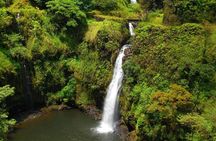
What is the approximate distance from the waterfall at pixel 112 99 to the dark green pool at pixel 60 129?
92cm

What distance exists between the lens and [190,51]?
1203 inches

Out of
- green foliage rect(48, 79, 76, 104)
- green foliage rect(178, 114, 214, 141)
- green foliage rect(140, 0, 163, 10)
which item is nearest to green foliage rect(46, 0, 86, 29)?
green foliage rect(48, 79, 76, 104)

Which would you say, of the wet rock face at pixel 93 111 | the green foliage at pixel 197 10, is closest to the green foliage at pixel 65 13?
the wet rock face at pixel 93 111

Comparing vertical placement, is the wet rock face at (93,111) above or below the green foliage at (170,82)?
below

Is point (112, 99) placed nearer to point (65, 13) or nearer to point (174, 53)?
point (174, 53)

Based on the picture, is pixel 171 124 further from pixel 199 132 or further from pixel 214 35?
pixel 214 35

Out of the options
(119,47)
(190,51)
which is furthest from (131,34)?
(190,51)

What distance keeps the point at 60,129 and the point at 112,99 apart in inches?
201

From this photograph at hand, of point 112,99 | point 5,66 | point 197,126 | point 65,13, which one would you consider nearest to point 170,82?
point 197,126

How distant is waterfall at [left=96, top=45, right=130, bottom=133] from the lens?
33441 mm

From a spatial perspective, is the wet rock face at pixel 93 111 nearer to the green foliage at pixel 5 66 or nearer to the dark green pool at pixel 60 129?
the dark green pool at pixel 60 129

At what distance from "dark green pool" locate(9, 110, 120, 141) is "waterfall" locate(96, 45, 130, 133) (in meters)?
0.92

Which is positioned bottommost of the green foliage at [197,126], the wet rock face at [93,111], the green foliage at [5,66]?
the wet rock face at [93,111]

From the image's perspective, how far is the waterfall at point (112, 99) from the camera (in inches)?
1317
